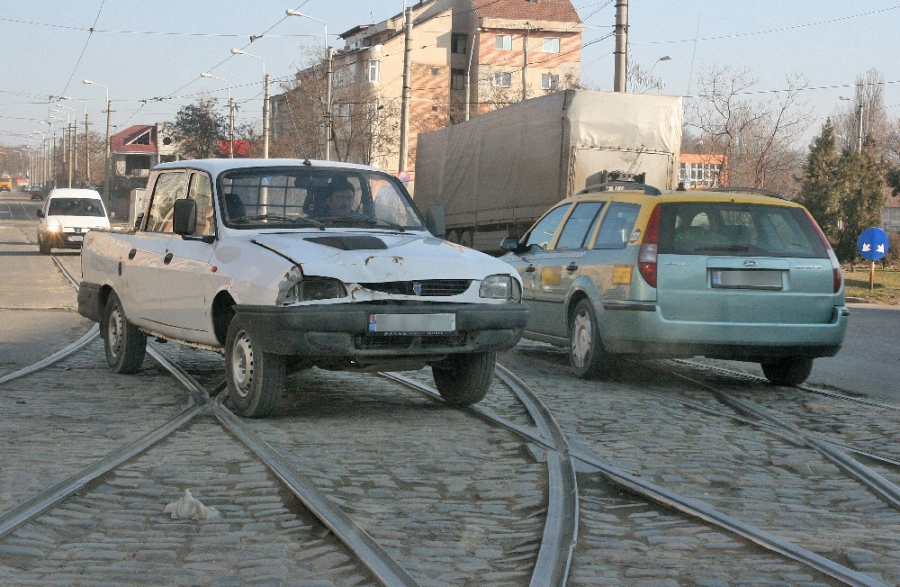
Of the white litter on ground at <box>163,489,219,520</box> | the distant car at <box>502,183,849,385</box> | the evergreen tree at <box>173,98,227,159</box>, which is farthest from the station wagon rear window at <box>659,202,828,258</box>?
the evergreen tree at <box>173,98,227,159</box>

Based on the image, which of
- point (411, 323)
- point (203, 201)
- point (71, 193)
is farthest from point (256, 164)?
point (71, 193)

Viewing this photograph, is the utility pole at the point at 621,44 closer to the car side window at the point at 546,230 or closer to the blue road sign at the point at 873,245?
A: the blue road sign at the point at 873,245

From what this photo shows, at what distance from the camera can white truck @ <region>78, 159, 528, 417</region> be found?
675 cm

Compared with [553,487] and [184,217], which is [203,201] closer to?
[184,217]

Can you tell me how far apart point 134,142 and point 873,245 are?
12442 cm

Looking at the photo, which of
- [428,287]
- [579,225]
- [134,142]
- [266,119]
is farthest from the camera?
[134,142]

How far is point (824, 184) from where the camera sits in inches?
1601

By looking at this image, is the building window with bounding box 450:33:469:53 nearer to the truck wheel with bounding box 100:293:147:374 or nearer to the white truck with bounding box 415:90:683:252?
the white truck with bounding box 415:90:683:252

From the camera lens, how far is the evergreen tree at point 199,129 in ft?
241

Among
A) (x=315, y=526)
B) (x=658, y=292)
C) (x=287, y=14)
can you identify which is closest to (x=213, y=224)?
(x=658, y=292)

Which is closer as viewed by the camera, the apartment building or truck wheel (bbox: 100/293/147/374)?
truck wheel (bbox: 100/293/147/374)

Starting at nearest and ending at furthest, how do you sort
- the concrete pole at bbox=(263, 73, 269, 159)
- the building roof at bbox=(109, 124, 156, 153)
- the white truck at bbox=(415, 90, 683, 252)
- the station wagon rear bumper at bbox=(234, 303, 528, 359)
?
1. the station wagon rear bumper at bbox=(234, 303, 528, 359)
2. the white truck at bbox=(415, 90, 683, 252)
3. the concrete pole at bbox=(263, 73, 269, 159)
4. the building roof at bbox=(109, 124, 156, 153)

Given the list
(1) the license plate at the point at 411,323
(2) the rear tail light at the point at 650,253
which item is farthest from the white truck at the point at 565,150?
(1) the license plate at the point at 411,323

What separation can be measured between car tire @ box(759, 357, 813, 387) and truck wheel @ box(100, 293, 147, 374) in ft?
16.5
